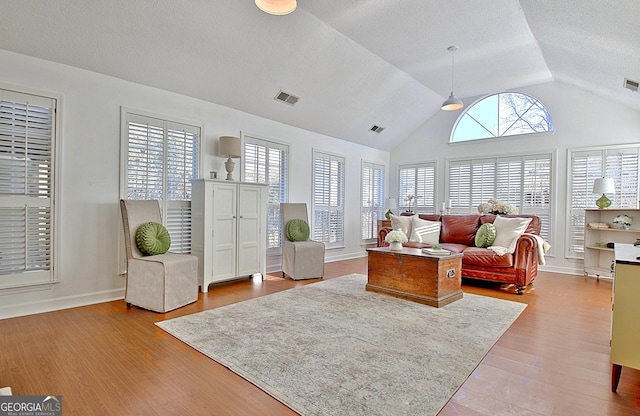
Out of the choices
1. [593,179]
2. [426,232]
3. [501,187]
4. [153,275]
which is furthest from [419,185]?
[153,275]

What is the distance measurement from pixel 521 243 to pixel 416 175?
3.64 meters

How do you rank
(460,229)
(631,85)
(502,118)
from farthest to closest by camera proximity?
(502,118) → (460,229) → (631,85)

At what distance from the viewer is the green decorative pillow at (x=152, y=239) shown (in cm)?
357

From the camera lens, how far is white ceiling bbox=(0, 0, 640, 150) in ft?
10.1

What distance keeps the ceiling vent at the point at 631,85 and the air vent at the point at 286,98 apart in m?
4.35

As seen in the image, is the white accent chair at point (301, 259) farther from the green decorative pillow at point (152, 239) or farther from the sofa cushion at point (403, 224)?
the green decorative pillow at point (152, 239)

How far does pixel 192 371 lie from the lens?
7.09 feet

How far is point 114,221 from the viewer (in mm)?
3822

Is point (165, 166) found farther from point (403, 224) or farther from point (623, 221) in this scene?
point (623, 221)

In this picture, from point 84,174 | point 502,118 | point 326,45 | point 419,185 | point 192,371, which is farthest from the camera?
point 419,185

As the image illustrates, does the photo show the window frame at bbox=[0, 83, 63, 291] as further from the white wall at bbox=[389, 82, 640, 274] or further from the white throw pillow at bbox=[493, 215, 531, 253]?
the white wall at bbox=[389, 82, 640, 274]

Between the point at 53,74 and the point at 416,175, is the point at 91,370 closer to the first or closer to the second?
the point at 53,74

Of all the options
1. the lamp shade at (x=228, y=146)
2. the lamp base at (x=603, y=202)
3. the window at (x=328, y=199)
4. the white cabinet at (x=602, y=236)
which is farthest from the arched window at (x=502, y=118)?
the lamp shade at (x=228, y=146)

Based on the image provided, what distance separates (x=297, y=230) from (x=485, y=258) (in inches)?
110
